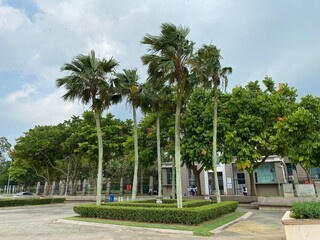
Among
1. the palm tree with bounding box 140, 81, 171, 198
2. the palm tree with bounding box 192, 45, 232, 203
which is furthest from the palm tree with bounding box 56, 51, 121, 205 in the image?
the palm tree with bounding box 192, 45, 232, 203

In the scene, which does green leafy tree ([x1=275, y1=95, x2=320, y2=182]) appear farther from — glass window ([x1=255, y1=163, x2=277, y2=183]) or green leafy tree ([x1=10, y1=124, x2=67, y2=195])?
green leafy tree ([x1=10, y1=124, x2=67, y2=195])

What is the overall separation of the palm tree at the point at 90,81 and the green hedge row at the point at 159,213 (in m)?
1.38

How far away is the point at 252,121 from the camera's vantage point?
1962 centimetres

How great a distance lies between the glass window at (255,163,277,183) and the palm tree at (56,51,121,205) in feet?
76.7

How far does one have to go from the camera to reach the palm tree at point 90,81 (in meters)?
15.0

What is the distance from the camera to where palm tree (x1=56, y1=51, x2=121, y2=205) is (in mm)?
15000

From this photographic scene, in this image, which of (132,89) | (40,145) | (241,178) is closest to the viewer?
(132,89)

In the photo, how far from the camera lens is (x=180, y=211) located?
10.8 meters

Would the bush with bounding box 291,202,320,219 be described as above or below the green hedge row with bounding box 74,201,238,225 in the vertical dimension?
above

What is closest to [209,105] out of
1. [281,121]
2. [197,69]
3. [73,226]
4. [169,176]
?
[281,121]

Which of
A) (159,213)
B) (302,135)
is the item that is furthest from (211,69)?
(159,213)

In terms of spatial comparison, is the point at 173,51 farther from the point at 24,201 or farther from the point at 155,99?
the point at 24,201

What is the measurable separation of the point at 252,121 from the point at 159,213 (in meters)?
11.6

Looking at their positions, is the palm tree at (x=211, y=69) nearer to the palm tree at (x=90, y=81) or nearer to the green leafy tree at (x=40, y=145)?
the palm tree at (x=90, y=81)
